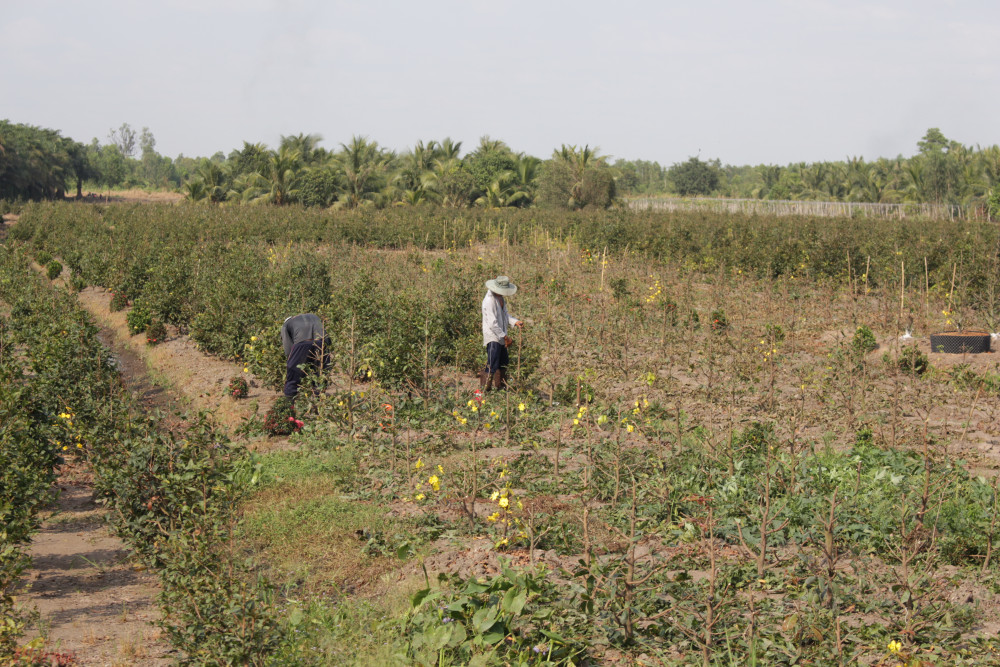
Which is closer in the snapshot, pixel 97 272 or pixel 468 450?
pixel 468 450

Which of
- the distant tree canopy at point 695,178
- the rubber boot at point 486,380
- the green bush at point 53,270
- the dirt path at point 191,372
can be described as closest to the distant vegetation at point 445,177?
the distant tree canopy at point 695,178

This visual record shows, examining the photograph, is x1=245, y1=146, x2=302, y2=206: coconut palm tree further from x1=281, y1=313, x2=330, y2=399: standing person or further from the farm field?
x1=281, y1=313, x2=330, y2=399: standing person

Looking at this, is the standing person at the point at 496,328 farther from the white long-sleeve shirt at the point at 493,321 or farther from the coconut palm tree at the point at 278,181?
the coconut palm tree at the point at 278,181

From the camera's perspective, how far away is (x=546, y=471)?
637 centimetres

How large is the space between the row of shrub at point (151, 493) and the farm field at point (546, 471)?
0.9 inches

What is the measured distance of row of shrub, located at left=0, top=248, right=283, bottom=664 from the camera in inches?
144

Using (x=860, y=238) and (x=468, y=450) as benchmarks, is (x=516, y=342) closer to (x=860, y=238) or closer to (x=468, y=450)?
(x=468, y=450)

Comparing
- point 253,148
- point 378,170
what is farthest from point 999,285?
point 253,148

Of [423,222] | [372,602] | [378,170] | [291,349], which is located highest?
[378,170]

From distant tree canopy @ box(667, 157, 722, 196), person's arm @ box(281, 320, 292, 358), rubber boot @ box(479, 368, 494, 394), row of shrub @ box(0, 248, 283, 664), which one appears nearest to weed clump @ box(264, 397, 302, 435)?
person's arm @ box(281, 320, 292, 358)

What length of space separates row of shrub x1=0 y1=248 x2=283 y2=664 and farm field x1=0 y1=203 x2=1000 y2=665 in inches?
0.9

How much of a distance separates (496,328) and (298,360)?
6.31 ft

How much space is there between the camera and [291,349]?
7988mm

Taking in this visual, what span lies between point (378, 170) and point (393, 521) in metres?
39.0
